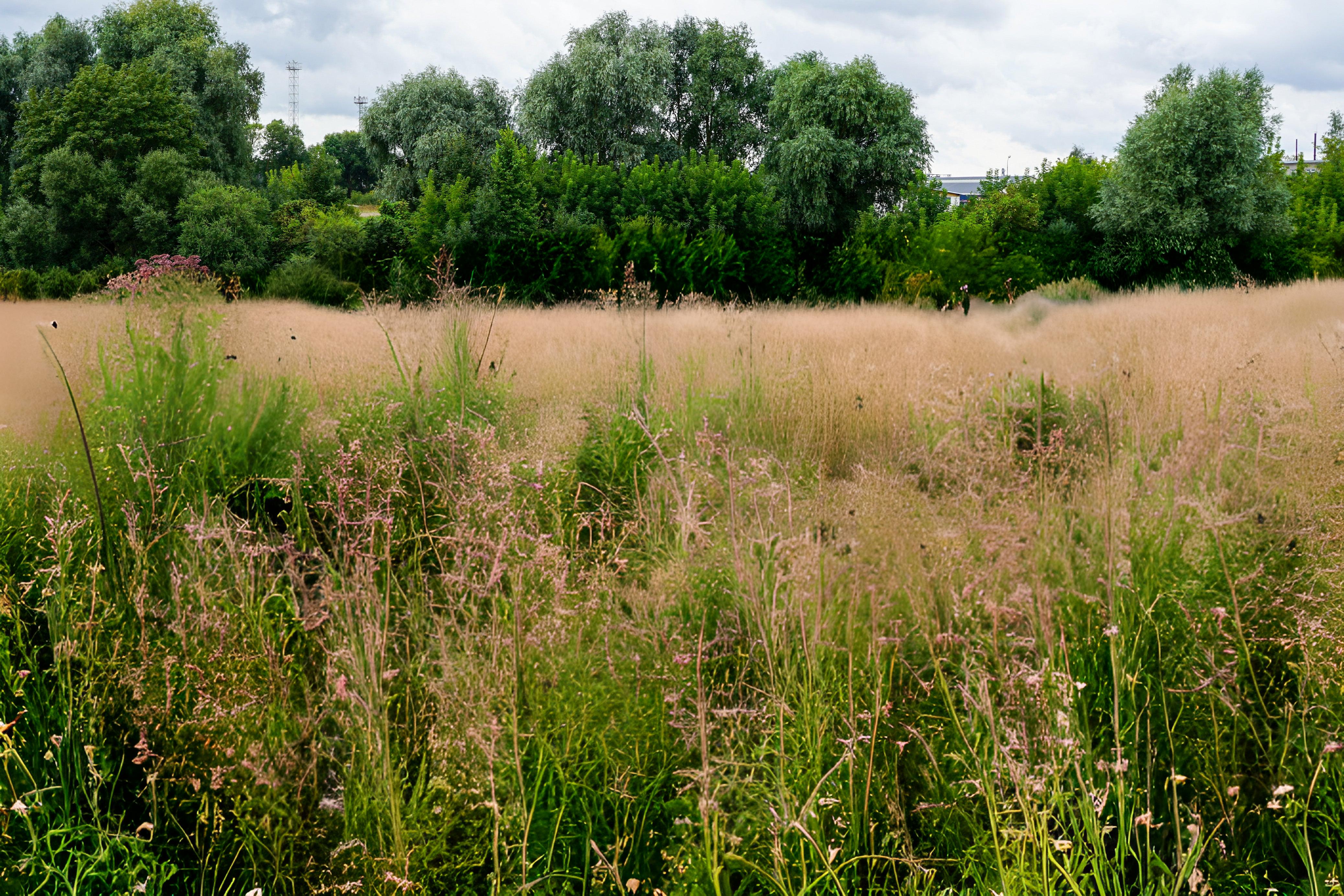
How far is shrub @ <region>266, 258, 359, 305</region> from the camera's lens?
53.9 feet

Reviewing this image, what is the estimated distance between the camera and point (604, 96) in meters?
31.8

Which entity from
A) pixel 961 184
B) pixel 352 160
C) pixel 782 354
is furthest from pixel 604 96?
pixel 961 184

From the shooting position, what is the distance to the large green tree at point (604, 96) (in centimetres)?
3158

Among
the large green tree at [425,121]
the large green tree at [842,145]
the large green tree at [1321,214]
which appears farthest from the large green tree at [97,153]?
the large green tree at [1321,214]

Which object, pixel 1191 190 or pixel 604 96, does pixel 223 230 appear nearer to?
pixel 604 96

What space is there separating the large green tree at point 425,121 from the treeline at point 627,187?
0.38ft

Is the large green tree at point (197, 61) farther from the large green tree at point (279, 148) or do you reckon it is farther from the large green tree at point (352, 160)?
the large green tree at point (352, 160)

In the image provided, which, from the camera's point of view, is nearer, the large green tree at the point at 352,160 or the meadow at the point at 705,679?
the meadow at the point at 705,679

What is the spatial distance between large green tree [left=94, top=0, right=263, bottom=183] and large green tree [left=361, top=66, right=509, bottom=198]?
16.1 feet

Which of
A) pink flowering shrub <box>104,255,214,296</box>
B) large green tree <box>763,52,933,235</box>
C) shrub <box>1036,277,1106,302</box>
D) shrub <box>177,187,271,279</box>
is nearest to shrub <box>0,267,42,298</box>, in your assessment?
shrub <box>177,187,271,279</box>

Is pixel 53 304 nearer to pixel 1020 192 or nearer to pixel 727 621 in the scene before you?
pixel 727 621

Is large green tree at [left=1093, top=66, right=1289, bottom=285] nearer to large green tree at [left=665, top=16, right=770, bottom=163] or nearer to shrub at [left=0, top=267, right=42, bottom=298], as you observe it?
large green tree at [left=665, top=16, right=770, bottom=163]

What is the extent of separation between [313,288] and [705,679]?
15.8 m

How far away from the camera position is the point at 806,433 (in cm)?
564
